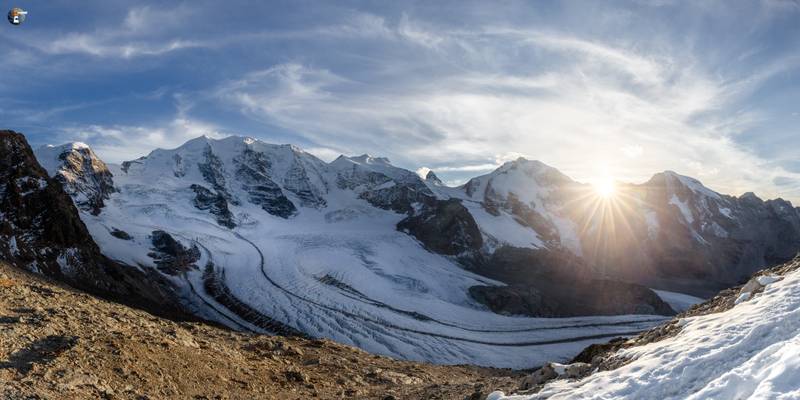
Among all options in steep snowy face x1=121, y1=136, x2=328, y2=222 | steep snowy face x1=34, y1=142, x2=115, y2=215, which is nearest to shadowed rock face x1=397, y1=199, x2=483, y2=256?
steep snowy face x1=121, y1=136, x2=328, y2=222

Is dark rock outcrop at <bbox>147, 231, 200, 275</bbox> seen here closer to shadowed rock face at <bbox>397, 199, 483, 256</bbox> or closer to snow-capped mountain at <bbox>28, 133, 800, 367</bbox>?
snow-capped mountain at <bbox>28, 133, 800, 367</bbox>

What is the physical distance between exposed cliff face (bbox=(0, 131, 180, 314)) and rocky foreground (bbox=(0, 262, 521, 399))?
95.9 feet

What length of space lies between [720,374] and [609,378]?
198 centimetres

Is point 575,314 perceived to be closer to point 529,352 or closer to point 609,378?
point 529,352

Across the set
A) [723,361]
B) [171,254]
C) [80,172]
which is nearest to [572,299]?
[171,254]

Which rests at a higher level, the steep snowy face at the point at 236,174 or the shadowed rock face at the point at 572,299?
the steep snowy face at the point at 236,174

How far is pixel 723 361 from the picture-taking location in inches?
343

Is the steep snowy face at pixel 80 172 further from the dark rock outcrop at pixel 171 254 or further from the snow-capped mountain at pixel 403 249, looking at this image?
the dark rock outcrop at pixel 171 254

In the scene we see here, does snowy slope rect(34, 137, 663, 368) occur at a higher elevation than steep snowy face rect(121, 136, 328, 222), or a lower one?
lower

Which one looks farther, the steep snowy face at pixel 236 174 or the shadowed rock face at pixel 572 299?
the steep snowy face at pixel 236 174

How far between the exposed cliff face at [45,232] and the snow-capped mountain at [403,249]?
57.7 ft

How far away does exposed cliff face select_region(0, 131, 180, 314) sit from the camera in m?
41.7

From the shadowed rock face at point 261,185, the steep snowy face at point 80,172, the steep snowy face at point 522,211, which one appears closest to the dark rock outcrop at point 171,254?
A: the steep snowy face at point 80,172

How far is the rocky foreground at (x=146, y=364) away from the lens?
1167 centimetres
